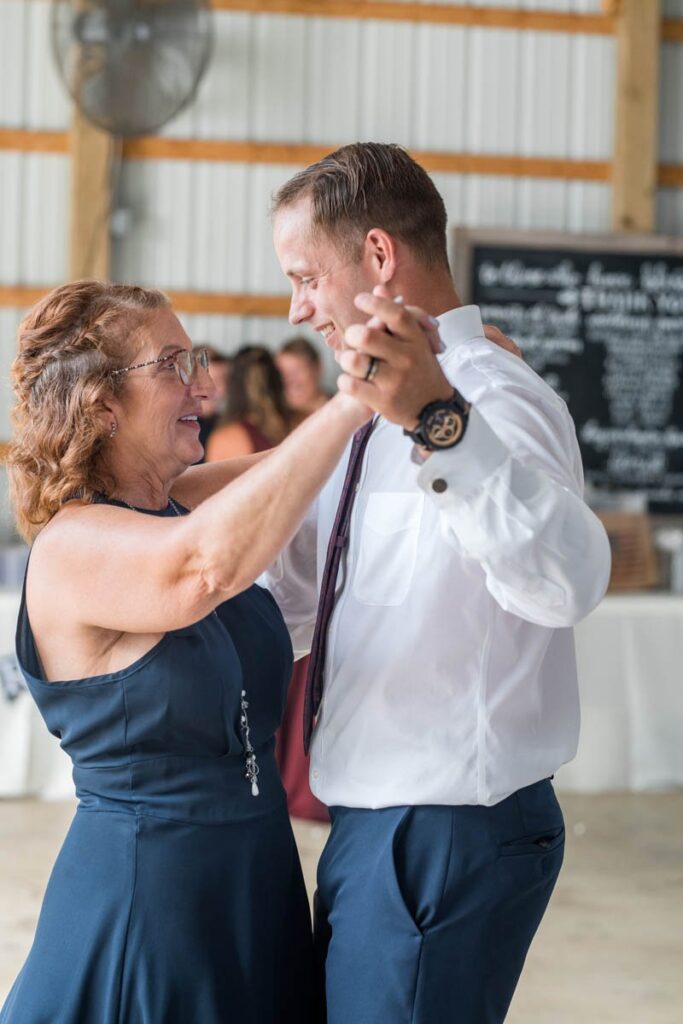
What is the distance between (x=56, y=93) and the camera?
606 centimetres

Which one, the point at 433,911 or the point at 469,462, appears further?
the point at 433,911

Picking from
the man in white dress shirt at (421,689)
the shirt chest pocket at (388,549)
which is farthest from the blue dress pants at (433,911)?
the shirt chest pocket at (388,549)

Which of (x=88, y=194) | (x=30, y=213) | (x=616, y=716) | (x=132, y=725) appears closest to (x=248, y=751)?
(x=132, y=725)

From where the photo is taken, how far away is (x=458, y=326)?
5.32 ft

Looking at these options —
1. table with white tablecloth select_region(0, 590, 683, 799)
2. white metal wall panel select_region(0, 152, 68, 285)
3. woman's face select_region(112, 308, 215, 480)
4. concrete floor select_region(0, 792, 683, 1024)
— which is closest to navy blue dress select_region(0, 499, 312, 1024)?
woman's face select_region(112, 308, 215, 480)

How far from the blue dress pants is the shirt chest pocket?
0.25 m

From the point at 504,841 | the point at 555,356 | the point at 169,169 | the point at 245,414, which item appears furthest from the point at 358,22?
the point at 504,841

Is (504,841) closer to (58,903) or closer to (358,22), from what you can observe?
(58,903)

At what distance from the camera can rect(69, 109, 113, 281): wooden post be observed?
598 cm

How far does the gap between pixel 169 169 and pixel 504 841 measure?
512 centimetres

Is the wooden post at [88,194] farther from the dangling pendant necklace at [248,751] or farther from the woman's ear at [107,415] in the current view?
the dangling pendant necklace at [248,751]

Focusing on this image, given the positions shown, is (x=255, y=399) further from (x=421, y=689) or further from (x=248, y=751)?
(x=421, y=689)

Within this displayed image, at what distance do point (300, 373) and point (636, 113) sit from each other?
2.12m

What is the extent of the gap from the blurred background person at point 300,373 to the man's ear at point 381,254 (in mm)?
3956
